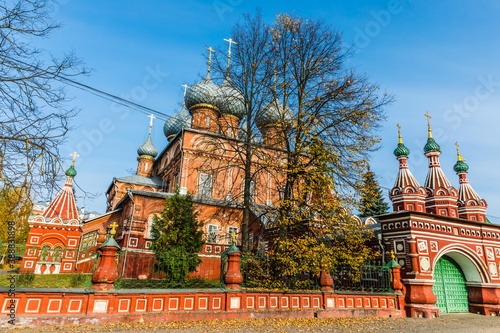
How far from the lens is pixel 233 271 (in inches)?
357

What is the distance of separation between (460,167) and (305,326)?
16.3 meters

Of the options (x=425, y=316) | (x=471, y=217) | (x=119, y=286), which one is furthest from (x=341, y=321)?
(x=471, y=217)

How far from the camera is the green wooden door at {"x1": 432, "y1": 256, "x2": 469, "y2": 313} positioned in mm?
13157

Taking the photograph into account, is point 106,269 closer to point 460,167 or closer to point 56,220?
point 56,220

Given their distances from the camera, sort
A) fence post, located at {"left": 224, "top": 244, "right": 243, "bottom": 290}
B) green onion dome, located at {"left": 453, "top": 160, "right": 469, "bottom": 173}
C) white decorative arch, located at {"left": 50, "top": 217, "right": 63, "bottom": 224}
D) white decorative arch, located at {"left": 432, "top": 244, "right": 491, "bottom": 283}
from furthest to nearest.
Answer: white decorative arch, located at {"left": 50, "top": 217, "right": 63, "bottom": 224} → green onion dome, located at {"left": 453, "top": 160, "right": 469, "bottom": 173} → white decorative arch, located at {"left": 432, "top": 244, "right": 491, "bottom": 283} → fence post, located at {"left": 224, "top": 244, "right": 243, "bottom": 290}

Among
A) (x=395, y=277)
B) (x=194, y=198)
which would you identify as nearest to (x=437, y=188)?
(x=395, y=277)

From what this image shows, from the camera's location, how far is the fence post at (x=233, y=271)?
8891mm

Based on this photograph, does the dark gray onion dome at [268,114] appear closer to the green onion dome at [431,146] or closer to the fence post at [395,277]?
the fence post at [395,277]

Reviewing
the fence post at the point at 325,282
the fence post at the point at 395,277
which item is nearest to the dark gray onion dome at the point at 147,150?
the fence post at the point at 325,282

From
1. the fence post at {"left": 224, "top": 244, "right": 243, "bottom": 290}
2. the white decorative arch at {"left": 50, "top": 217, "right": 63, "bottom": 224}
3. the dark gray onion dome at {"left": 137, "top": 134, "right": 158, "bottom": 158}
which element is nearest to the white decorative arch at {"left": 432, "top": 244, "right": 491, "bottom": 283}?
the fence post at {"left": 224, "top": 244, "right": 243, "bottom": 290}

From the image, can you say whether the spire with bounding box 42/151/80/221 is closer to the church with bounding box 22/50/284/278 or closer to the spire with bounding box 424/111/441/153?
the church with bounding box 22/50/284/278

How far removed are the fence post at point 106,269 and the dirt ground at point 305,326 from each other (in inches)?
33.6

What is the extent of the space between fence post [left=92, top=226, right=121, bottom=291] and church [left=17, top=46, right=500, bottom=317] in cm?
63

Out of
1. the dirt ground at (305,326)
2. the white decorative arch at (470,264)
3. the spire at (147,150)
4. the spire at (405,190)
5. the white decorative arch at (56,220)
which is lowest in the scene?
the dirt ground at (305,326)
